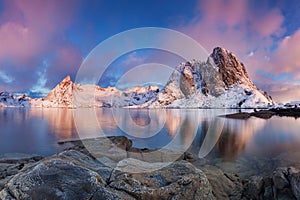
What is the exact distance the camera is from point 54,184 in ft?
13.9

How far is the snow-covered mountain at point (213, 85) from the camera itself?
156 meters

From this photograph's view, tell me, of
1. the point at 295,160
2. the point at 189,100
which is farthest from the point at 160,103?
the point at 295,160

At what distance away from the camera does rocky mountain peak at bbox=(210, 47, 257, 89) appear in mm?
171375

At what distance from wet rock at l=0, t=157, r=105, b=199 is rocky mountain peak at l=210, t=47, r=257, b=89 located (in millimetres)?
Result: 181016

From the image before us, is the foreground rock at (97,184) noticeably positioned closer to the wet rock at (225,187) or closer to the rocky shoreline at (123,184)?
the rocky shoreline at (123,184)

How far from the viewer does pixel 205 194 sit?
5137 mm

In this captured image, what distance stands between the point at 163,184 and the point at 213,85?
178712 millimetres

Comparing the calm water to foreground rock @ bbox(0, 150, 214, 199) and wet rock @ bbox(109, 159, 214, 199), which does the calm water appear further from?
→ foreground rock @ bbox(0, 150, 214, 199)

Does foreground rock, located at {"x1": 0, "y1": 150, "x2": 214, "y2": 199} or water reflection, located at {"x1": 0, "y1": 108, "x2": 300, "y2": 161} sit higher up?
foreground rock, located at {"x1": 0, "y1": 150, "x2": 214, "y2": 199}

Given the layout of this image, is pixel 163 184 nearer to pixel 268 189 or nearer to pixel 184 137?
pixel 268 189

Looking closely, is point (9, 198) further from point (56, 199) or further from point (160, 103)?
point (160, 103)

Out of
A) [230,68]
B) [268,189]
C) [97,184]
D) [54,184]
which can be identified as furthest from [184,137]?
[230,68]

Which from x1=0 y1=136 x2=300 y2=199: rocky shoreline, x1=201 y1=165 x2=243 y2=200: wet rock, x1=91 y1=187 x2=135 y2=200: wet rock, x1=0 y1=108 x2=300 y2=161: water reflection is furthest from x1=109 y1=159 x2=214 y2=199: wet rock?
x1=0 y1=108 x2=300 y2=161: water reflection

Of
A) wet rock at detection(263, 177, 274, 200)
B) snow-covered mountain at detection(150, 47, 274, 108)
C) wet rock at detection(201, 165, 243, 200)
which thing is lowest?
wet rock at detection(201, 165, 243, 200)
